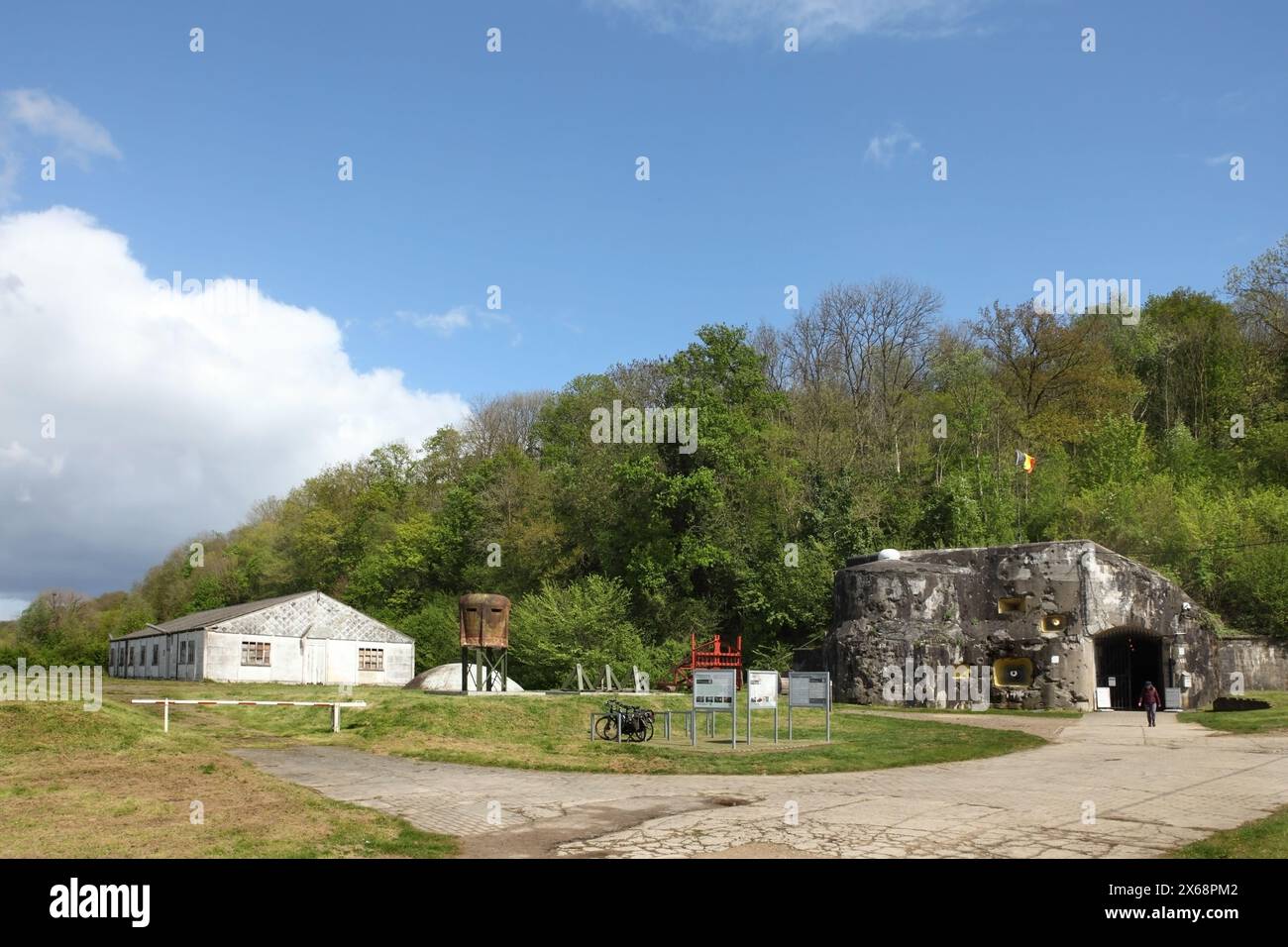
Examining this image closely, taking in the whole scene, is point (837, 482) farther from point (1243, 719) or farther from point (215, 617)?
point (215, 617)

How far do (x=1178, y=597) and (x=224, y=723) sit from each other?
3430 cm

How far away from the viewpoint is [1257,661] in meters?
43.1

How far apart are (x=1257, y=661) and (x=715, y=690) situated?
108ft

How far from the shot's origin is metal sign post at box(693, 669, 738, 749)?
21875 mm

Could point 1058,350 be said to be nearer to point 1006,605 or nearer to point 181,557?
point 1006,605

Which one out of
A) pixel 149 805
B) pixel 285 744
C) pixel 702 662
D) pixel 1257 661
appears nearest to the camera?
pixel 149 805

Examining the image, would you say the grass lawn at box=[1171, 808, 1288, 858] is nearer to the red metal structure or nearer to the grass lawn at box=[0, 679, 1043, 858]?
the grass lawn at box=[0, 679, 1043, 858]

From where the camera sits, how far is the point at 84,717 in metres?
21.4

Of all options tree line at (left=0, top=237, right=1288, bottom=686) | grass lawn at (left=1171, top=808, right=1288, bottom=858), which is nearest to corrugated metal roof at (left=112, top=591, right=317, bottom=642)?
tree line at (left=0, top=237, right=1288, bottom=686)

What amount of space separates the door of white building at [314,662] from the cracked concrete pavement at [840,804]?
38836 millimetres

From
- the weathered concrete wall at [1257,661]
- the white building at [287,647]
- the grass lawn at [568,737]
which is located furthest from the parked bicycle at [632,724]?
the white building at [287,647]

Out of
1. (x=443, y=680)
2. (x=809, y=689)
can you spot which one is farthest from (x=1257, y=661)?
(x=443, y=680)

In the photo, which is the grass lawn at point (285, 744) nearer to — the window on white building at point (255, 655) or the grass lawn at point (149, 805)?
the grass lawn at point (149, 805)
